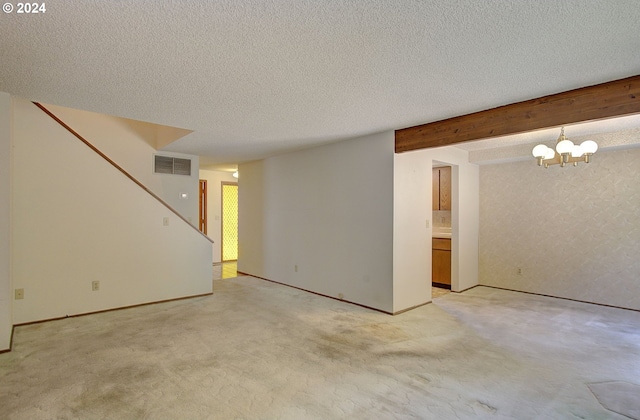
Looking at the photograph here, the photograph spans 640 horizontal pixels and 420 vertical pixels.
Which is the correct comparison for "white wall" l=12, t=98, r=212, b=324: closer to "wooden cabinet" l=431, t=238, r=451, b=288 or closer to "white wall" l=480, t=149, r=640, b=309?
"wooden cabinet" l=431, t=238, r=451, b=288

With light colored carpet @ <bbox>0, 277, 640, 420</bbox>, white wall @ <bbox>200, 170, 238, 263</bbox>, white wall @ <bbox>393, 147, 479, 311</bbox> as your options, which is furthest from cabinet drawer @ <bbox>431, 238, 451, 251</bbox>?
white wall @ <bbox>200, 170, 238, 263</bbox>

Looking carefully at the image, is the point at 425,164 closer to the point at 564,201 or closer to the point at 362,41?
the point at 564,201

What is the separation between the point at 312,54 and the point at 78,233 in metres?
3.71

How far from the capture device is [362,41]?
1988 millimetres

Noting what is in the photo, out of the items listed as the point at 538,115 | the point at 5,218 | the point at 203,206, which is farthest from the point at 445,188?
the point at 5,218

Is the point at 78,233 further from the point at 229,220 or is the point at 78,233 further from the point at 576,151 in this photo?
the point at 576,151

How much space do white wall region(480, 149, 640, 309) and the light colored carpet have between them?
0.67m

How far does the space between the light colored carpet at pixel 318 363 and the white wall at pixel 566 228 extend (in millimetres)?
671

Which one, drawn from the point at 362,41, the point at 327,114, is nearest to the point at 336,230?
the point at 327,114

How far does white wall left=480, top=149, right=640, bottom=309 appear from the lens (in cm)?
457

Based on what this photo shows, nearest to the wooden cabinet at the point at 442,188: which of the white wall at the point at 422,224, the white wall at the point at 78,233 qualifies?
the white wall at the point at 422,224

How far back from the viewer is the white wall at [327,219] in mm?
4301

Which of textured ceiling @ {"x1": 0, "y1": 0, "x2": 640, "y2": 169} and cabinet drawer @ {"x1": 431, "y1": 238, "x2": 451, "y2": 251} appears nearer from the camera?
textured ceiling @ {"x1": 0, "y1": 0, "x2": 640, "y2": 169}

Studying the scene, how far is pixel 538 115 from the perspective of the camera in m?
2.93
